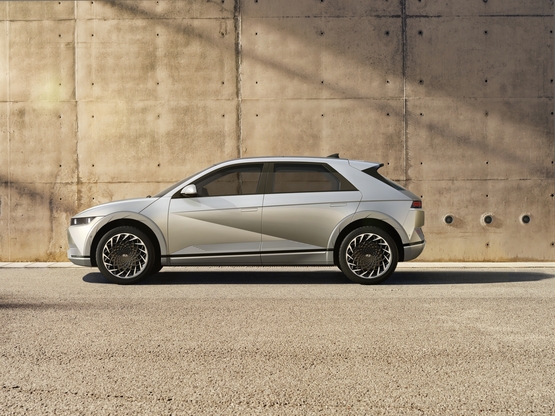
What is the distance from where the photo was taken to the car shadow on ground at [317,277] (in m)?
9.37

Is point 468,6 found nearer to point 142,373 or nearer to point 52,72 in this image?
point 52,72

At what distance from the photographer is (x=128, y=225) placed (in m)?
9.13

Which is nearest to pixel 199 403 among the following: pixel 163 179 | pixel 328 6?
pixel 163 179

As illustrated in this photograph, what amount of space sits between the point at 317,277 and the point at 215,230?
175 centimetres

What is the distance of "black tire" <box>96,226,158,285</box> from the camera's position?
9008mm

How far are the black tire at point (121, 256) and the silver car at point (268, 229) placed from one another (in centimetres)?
1

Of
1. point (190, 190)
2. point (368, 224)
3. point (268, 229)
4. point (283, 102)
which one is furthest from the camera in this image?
point (283, 102)

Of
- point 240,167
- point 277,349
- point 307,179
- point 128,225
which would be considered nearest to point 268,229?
point 307,179

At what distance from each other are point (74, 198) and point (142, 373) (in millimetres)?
8693

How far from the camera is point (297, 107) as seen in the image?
41.7 ft

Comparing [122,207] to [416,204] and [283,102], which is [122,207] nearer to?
[416,204]

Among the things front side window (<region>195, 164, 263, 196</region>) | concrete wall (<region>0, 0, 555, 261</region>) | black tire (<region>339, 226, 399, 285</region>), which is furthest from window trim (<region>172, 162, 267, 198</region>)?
concrete wall (<region>0, 0, 555, 261</region>)

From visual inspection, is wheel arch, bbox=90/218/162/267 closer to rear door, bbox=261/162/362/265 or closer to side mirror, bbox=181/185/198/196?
side mirror, bbox=181/185/198/196

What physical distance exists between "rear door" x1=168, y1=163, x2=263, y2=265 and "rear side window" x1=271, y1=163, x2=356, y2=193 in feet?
1.19
